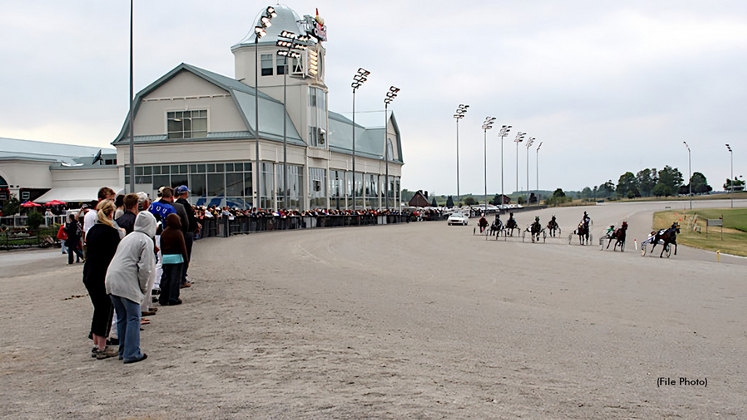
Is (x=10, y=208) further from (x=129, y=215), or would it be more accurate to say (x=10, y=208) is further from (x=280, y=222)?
(x=129, y=215)

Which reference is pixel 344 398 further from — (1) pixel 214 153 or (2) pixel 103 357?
(1) pixel 214 153

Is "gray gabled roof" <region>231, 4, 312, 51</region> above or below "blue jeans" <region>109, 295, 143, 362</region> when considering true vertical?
above

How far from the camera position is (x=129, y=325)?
7176mm

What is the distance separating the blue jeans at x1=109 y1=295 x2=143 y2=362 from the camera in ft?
23.2

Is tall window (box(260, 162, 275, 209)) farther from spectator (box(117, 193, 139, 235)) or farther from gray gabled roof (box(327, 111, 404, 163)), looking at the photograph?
spectator (box(117, 193, 139, 235))

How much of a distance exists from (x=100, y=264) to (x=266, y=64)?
60266 mm

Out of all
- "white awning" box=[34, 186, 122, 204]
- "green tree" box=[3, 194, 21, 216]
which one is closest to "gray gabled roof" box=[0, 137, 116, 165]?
"white awning" box=[34, 186, 122, 204]

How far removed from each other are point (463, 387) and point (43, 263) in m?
18.2

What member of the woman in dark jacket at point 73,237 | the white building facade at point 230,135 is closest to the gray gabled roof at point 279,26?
the white building facade at point 230,135

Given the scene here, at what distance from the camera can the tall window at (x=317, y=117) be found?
63562 millimetres

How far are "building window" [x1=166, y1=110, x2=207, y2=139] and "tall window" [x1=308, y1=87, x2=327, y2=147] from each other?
1197 cm

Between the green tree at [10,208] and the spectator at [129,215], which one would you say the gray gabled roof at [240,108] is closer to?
the green tree at [10,208]

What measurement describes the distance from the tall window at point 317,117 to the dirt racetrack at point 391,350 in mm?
48639

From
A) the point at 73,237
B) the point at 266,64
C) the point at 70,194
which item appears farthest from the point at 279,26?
the point at 73,237
